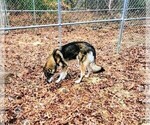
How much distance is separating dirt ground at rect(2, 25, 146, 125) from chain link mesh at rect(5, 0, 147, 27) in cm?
263

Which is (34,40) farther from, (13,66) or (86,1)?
(86,1)

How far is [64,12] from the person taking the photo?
9.62 m

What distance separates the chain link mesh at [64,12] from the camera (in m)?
9.23

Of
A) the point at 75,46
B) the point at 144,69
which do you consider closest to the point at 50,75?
the point at 75,46

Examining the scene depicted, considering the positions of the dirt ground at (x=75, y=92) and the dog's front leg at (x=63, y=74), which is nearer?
the dirt ground at (x=75, y=92)

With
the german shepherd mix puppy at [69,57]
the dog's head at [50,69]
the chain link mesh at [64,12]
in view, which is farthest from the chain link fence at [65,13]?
the dog's head at [50,69]

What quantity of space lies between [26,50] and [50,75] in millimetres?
2206

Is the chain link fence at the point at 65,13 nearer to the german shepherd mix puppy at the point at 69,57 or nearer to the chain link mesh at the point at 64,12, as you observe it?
the chain link mesh at the point at 64,12

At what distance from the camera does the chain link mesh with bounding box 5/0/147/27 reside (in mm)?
9234

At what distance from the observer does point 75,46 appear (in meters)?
4.63

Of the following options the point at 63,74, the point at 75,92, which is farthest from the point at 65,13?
the point at 75,92

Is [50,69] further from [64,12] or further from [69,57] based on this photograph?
[64,12]

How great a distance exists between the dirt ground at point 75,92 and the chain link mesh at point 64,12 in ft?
8.61

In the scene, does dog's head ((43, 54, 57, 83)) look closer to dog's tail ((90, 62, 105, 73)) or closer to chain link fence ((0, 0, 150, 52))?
dog's tail ((90, 62, 105, 73))
